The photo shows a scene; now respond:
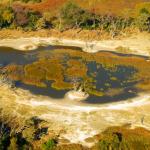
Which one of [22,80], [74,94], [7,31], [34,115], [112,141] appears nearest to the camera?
[112,141]

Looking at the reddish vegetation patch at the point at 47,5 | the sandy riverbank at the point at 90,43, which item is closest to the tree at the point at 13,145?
the sandy riverbank at the point at 90,43

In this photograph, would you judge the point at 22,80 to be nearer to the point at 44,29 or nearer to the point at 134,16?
the point at 44,29

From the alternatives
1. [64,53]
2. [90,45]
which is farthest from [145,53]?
[64,53]

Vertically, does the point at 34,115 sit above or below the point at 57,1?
below

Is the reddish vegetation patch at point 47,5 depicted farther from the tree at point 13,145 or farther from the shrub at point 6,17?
the tree at point 13,145

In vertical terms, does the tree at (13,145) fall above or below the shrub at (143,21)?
below

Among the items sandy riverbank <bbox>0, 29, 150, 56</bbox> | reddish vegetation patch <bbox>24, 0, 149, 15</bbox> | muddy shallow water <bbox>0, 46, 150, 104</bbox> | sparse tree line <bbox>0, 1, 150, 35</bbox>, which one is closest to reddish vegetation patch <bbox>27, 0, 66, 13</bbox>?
reddish vegetation patch <bbox>24, 0, 149, 15</bbox>
